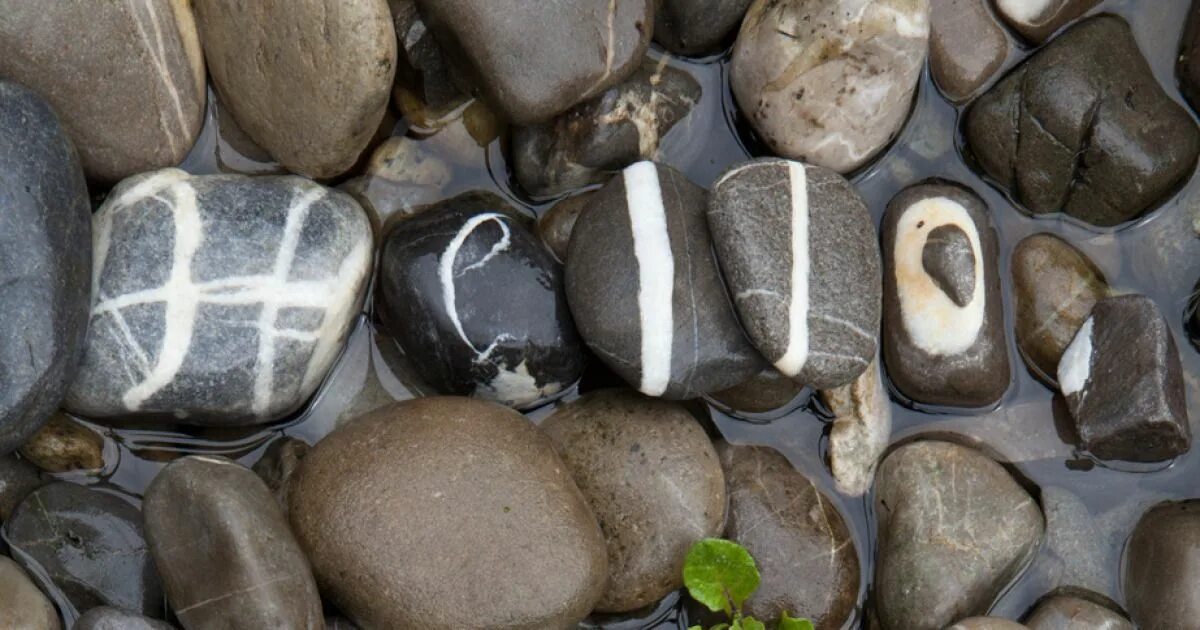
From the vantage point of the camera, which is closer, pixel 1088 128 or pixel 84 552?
pixel 84 552

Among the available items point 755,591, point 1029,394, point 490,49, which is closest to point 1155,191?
point 1029,394

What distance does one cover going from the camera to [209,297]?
10.2 feet

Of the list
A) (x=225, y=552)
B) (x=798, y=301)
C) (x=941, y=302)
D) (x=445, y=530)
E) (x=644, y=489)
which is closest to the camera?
(x=225, y=552)

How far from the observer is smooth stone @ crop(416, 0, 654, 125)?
10.3 feet

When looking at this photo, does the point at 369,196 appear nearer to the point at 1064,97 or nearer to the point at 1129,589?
the point at 1064,97

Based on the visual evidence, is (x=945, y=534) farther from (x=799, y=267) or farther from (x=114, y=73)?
(x=114, y=73)

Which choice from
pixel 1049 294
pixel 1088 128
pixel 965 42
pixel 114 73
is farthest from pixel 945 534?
pixel 114 73

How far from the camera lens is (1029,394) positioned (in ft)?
11.7

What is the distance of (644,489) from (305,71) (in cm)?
153

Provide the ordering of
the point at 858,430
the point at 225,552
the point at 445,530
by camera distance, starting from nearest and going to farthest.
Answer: the point at 225,552 < the point at 445,530 < the point at 858,430

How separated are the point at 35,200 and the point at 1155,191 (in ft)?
10.6

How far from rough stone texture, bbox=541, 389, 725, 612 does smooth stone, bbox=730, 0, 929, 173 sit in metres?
0.94

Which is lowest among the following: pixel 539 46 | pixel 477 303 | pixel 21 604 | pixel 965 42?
pixel 21 604

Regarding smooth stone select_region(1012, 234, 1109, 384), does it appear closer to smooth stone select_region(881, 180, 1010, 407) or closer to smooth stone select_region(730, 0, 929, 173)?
smooth stone select_region(881, 180, 1010, 407)
